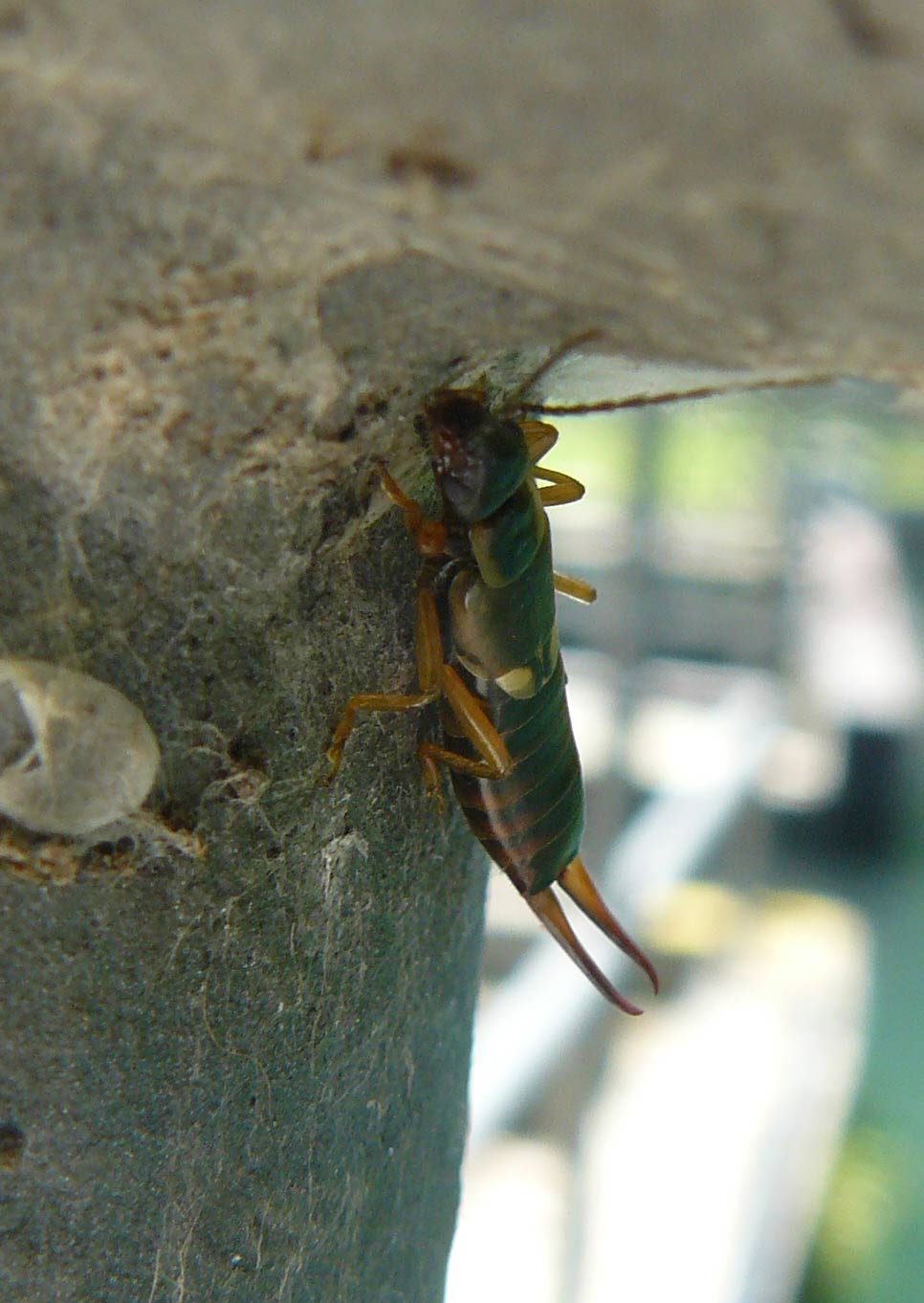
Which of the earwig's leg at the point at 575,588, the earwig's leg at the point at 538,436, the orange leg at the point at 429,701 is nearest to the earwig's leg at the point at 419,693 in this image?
the orange leg at the point at 429,701

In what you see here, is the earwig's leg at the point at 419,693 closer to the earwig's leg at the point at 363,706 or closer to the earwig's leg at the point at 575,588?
the earwig's leg at the point at 363,706

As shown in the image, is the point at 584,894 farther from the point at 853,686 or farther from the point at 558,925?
the point at 853,686

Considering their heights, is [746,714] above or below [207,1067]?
below

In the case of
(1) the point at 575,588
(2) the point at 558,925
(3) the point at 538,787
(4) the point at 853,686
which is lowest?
(4) the point at 853,686

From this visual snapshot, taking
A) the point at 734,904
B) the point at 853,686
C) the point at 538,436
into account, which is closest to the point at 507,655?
the point at 538,436

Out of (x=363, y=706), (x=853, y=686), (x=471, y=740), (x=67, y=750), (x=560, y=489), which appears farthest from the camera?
(x=853, y=686)

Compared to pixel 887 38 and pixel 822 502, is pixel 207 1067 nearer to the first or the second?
pixel 887 38

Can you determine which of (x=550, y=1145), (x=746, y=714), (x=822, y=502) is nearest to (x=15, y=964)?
(x=550, y=1145)

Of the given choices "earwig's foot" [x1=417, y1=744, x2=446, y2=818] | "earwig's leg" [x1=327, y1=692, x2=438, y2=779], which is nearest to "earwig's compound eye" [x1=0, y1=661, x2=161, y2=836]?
"earwig's leg" [x1=327, y1=692, x2=438, y2=779]
